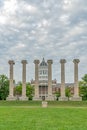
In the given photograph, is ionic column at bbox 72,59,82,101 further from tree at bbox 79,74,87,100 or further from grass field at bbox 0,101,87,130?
grass field at bbox 0,101,87,130

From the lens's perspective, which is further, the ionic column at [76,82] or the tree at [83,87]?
the tree at [83,87]

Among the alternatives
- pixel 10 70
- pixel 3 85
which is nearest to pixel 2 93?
pixel 3 85

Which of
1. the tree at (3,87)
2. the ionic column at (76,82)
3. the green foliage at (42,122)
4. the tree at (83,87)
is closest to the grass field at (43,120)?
the green foliage at (42,122)

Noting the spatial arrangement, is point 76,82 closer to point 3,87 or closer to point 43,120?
point 3,87

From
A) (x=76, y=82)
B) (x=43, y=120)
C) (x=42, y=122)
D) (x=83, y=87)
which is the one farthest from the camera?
(x=83, y=87)

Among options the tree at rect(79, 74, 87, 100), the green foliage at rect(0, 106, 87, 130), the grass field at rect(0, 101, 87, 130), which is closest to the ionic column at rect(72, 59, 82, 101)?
the tree at rect(79, 74, 87, 100)

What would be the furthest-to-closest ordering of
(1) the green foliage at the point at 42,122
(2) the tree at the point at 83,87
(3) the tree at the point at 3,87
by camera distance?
(2) the tree at the point at 83,87 < (3) the tree at the point at 3,87 < (1) the green foliage at the point at 42,122

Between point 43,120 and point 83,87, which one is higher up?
point 83,87

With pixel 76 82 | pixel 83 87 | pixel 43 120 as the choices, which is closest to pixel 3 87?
pixel 83 87

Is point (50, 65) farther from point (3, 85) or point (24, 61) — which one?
point (3, 85)

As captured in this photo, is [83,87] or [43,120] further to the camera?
[83,87]

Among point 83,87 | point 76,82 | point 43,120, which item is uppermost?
point 76,82

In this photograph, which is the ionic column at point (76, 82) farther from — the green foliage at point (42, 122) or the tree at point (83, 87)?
the green foliage at point (42, 122)

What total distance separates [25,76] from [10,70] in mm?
4336
